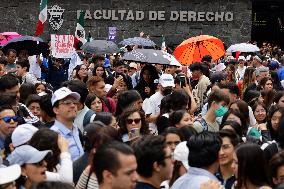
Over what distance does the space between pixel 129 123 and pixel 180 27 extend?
798 inches

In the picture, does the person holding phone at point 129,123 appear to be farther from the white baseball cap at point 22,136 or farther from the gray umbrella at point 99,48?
the gray umbrella at point 99,48

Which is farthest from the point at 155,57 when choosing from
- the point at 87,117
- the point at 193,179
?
the point at 193,179

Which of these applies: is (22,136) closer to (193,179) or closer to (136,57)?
(193,179)

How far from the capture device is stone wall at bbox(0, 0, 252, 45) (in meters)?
27.8

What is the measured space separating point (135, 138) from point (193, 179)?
1.84m

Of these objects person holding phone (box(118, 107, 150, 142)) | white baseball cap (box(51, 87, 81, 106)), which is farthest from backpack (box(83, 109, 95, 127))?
white baseball cap (box(51, 87, 81, 106))

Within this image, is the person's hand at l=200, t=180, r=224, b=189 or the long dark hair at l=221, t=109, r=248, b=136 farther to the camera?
the long dark hair at l=221, t=109, r=248, b=136

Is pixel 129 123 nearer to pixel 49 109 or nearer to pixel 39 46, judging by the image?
pixel 49 109

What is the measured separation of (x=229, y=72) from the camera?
15398 mm

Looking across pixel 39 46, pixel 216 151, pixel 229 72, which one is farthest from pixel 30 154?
pixel 229 72

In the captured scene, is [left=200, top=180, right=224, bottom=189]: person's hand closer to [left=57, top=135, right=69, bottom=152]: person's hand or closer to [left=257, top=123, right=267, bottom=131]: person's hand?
[left=57, top=135, right=69, bottom=152]: person's hand

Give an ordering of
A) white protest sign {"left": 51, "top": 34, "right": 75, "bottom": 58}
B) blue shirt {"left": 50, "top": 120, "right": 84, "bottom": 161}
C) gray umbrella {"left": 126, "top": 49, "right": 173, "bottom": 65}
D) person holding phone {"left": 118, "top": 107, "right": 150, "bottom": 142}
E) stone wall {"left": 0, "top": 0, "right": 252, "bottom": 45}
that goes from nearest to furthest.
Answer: blue shirt {"left": 50, "top": 120, "right": 84, "bottom": 161}
person holding phone {"left": 118, "top": 107, "right": 150, "bottom": 142}
gray umbrella {"left": 126, "top": 49, "right": 173, "bottom": 65}
white protest sign {"left": 51, "top": 34, "right": 75, "bottom": 58}
stone wall {"left": 0, "top": 0, "right": 252, "bottom": 45}

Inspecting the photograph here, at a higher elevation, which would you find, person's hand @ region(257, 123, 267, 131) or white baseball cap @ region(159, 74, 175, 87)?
white baseball cap @ region(159, 74, 175, 87)

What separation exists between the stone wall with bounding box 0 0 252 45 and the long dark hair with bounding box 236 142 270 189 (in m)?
22.0
